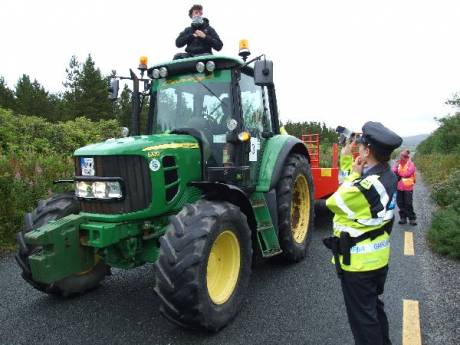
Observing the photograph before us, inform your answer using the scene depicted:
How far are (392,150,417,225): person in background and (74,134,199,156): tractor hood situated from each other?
534 cm

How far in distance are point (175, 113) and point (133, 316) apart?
2213 mm

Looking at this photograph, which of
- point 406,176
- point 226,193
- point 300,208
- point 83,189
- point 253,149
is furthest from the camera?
point 406,176

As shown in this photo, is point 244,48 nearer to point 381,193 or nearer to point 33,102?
point 381,193

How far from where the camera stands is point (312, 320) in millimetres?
3531

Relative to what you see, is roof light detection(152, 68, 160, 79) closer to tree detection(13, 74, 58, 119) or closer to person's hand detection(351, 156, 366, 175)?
person's hand detection(351, 156, 366, 175)

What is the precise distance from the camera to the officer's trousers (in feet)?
8.40

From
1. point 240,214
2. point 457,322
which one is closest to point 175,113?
point 240,214

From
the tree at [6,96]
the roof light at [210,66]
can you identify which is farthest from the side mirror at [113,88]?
the tree at [6,96]

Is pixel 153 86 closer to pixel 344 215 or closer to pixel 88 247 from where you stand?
pixel 88 247

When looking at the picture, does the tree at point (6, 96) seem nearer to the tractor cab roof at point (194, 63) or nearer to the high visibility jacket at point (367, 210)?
the tractor cab roof at point (194, 63)

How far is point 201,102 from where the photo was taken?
14.1 ft

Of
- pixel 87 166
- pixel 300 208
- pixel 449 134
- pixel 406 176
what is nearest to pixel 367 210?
pixel 87 166

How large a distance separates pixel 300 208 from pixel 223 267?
88.2 inches

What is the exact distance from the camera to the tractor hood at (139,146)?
3.45 meters
